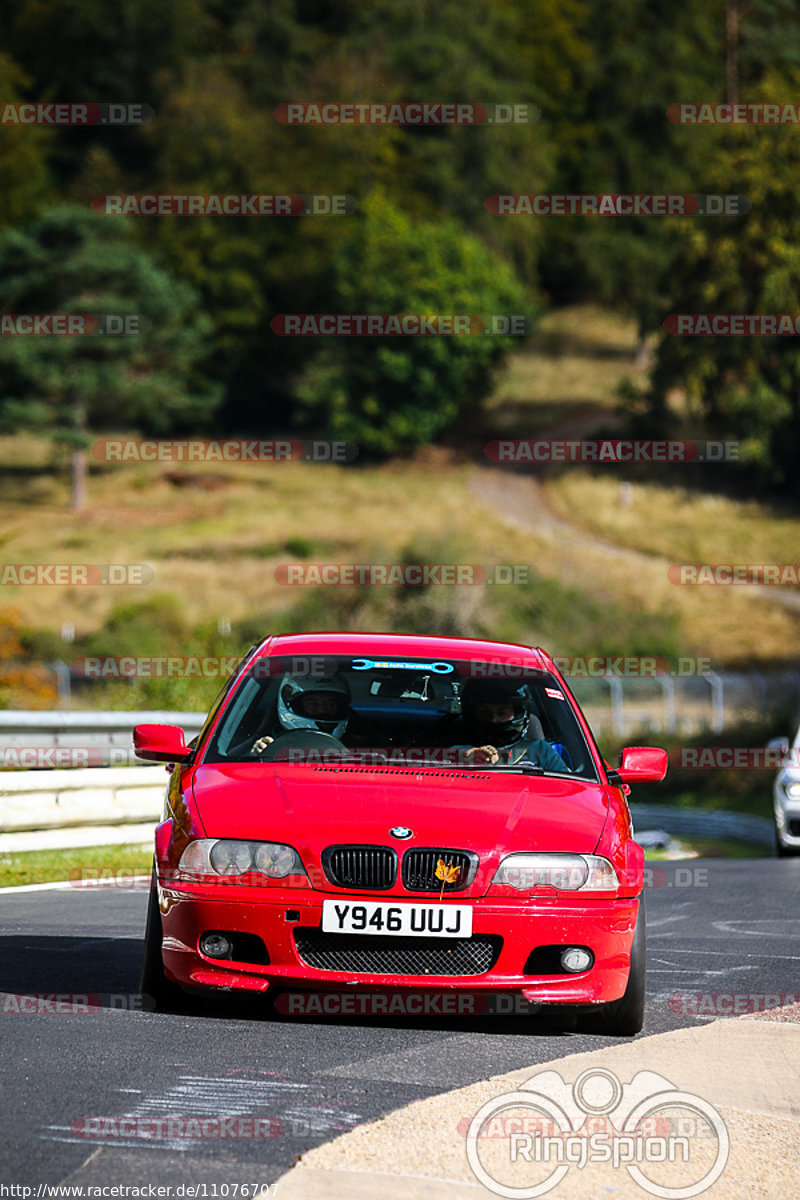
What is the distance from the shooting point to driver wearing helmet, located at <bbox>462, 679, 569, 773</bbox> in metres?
7.52

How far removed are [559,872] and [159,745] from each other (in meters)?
1.86

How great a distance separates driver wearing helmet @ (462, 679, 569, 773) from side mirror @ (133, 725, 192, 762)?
4.12 ft

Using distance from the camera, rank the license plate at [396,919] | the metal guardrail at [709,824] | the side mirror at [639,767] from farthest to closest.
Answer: the metal guardrail at [709,824] → the side mirror at [639,767] → the license plate at [396,919]

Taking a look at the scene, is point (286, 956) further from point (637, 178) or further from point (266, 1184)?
point (637, 178)

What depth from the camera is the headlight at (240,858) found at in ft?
20.3

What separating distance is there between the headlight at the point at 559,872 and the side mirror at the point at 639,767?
1.04m
